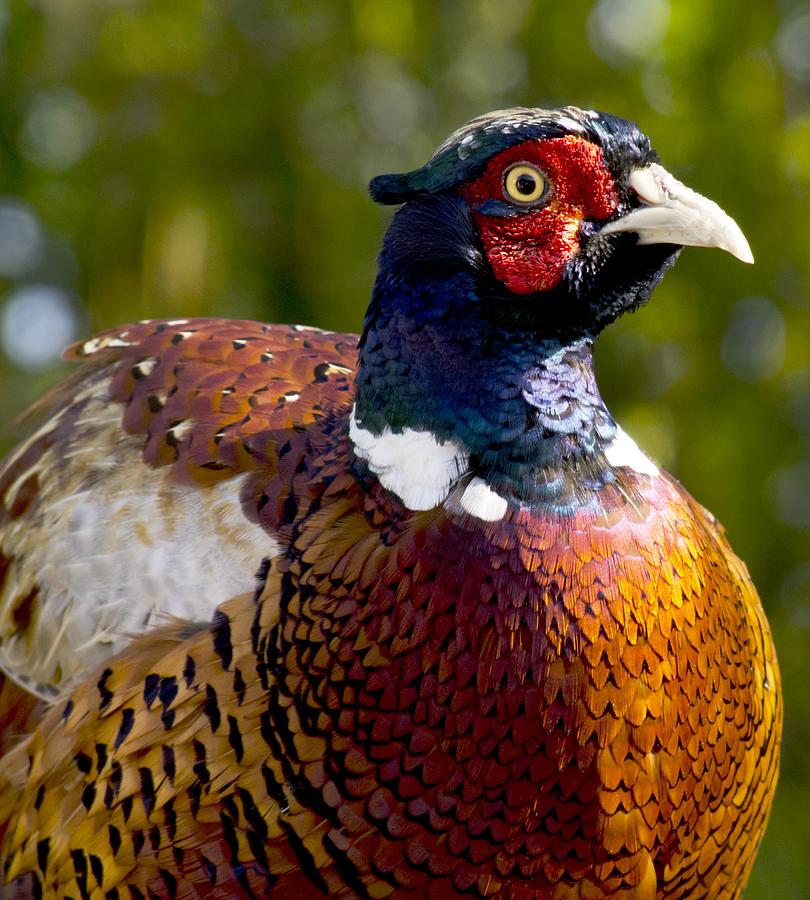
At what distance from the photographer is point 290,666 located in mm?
2129

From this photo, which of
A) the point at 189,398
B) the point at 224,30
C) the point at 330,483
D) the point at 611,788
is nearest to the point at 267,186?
the point at 224,30

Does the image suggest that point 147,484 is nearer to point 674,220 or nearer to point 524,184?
point 524,184

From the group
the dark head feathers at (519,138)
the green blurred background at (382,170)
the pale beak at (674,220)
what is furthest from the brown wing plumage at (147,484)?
the green blurred background at (382,170)

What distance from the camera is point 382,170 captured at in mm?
5711

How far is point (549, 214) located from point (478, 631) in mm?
684

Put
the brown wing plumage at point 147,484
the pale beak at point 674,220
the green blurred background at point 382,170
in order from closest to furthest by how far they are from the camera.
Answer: the pale beak at point 674,220, the brown wing plumage at point 147,484, the green blurred background at point 382,170

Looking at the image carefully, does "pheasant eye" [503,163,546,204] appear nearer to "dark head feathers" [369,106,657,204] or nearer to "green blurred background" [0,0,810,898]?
"dark head feathers" [369,106,657,204]

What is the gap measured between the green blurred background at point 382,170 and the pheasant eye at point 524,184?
2.19 meters

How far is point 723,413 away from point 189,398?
9.27ft

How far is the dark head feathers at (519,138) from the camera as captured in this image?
2033mm

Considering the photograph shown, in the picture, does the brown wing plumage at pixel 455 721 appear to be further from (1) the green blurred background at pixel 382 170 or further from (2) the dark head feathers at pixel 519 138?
(1) the green blurred background at pixel 382 170

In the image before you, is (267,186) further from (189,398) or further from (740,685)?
(740,685)

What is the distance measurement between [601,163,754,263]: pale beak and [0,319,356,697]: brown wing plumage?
2.59 feet

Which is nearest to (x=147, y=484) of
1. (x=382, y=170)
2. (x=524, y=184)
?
(x=524, y=184)
